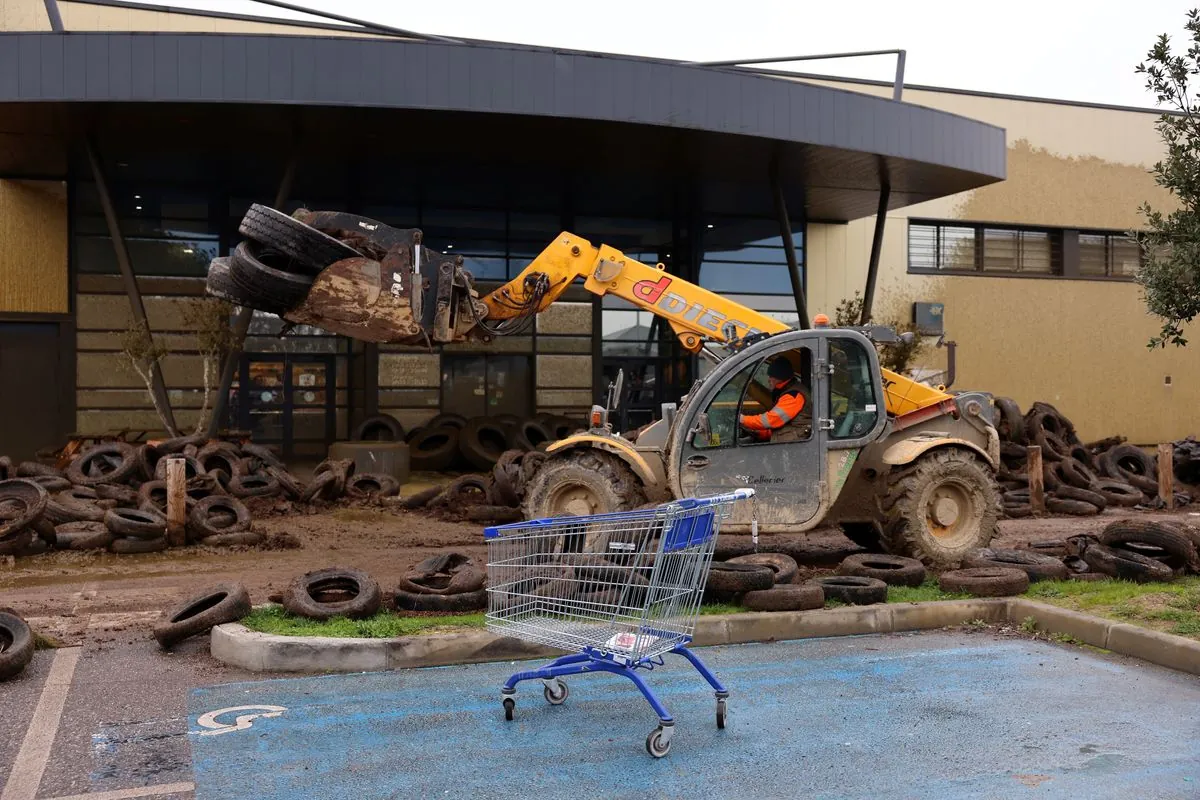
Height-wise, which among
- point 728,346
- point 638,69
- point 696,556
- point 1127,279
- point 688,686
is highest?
point 638,69

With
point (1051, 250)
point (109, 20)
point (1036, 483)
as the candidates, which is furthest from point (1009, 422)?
point (109, 20)

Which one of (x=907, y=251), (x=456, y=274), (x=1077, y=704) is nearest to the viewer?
(x=1077, y=704)

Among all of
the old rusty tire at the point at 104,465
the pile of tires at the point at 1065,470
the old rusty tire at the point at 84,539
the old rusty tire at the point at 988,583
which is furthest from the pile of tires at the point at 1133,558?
the old rusty tire at the point at 104,465

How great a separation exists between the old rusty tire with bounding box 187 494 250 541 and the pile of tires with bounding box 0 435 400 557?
0.01m

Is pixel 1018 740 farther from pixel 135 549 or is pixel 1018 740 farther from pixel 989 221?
pixel 989 221

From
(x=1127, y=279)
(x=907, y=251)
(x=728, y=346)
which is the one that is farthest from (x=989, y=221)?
(x=728, y=346)

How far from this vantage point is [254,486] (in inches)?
634

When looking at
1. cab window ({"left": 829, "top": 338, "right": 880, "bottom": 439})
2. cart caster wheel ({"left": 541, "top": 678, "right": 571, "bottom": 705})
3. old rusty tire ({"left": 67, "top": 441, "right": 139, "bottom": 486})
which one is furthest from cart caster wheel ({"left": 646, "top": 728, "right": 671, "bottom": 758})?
old rusty tire ({"left": 67, "top": 441, "right": 139, "bottom": 486})

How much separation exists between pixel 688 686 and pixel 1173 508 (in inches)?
551

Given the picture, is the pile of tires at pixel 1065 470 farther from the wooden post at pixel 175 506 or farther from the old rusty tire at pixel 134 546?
the old rusty tire at pixel 134 546

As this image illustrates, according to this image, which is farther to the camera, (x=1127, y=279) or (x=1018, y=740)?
(x=1127, y=279)

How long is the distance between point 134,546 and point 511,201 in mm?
14378

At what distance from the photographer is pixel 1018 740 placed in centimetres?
596

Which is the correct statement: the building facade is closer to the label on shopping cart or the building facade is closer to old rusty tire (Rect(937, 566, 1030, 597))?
old rusty tire (Rect(937, 566, 1030, 597))
